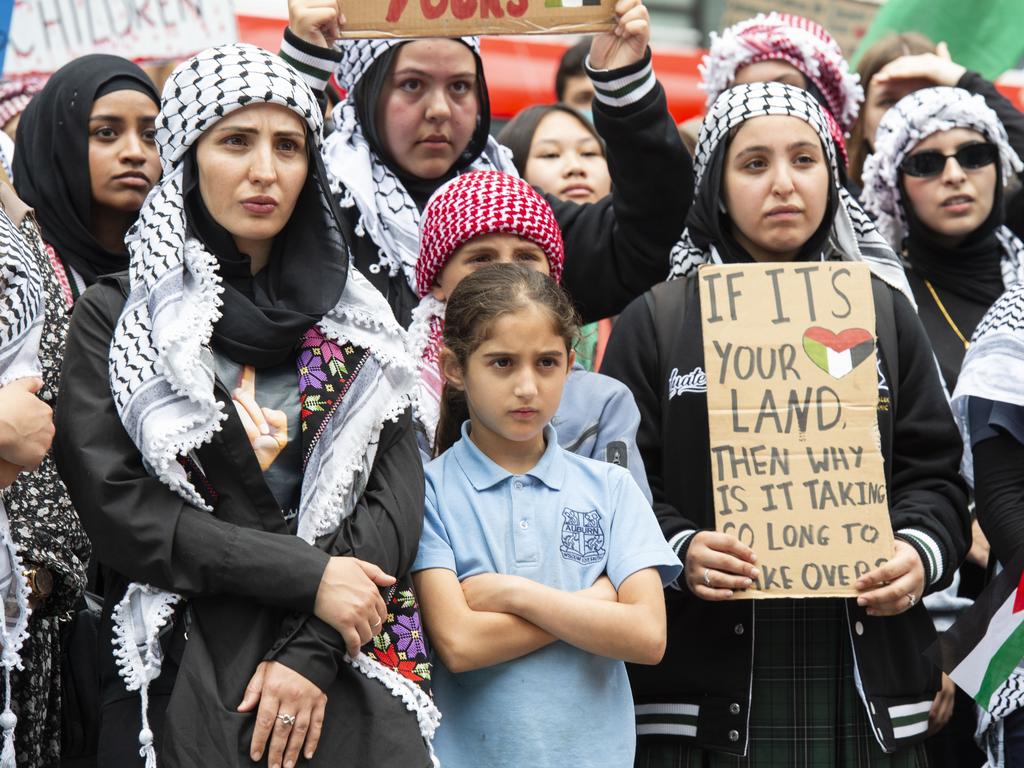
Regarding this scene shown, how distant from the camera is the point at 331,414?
3400mm

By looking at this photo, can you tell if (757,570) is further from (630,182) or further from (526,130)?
(526,130)

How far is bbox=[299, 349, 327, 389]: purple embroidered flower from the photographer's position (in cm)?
343

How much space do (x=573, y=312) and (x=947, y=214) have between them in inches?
85.8

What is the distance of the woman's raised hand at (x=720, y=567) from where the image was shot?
3.80m

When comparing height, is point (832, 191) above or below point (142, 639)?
above

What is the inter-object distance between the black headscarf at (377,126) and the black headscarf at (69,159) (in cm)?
74

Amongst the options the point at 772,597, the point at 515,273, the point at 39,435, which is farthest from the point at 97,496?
the point at 772,597

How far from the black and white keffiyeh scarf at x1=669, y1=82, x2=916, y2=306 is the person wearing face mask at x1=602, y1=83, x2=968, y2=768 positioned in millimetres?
13

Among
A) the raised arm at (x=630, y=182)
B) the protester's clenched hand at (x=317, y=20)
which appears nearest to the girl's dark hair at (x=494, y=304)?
the raised arm at (x=630, y=182)

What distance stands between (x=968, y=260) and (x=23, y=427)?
3464 mm

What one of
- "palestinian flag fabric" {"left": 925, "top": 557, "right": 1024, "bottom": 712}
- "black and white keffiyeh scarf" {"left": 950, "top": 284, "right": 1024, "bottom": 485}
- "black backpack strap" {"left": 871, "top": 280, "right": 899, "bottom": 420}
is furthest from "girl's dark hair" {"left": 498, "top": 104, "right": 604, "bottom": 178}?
"palestinian flag fabric" {"left": 925, "top": 557, "right": 1024, "bottom": 712}

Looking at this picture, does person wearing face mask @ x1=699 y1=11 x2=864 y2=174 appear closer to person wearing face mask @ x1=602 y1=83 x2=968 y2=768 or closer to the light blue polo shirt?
person wearing face mask @ x1=602 y1=83 x2=968 y2=768

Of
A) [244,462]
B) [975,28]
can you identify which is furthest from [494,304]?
[975,28]

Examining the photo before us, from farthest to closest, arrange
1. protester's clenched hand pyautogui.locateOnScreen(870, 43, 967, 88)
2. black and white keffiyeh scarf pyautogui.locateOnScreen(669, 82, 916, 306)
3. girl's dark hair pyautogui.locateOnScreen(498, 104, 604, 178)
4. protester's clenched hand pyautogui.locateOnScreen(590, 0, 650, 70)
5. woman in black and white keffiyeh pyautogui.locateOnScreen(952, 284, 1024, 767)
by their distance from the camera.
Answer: girl's dark hair pyautogui.locateOnScreen(498, 104, 604, 178), protester's clenched hand pyautogui.locateOnScreen(870, 43, 967, 88), black and white keffiyeh scarf pyautogui.locateOnScreen(669, 82, 916, 306), protester's clenched hand pyautogui.locateOnScreen(590, 0, 650, 70), woman in black and white keffiyeh pyautogui.locateOnScreen(952, 284, 1024, 767)
